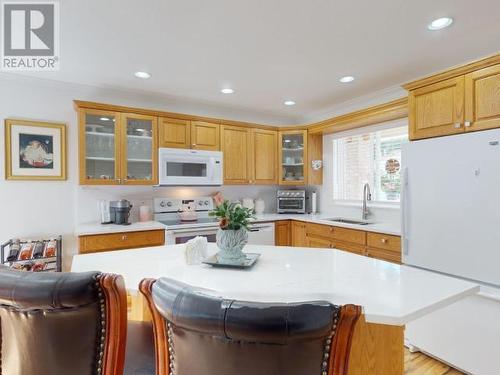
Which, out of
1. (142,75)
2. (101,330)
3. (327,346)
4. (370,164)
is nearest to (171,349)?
(101,330)

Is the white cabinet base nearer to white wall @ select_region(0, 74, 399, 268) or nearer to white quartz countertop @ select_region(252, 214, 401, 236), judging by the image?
white quartz countertop @ select_region(252, 214, 401, 236)

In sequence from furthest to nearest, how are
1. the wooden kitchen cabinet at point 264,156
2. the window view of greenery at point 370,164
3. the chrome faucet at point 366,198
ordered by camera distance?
the wooden kitchen cabinet at point 264,156, the chrome faucet at point 366,198, the window view of greenery at point 370,164

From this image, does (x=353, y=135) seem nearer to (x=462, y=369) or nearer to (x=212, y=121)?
(x=212, y=121)

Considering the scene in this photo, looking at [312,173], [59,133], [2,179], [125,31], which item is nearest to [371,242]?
[312,173]

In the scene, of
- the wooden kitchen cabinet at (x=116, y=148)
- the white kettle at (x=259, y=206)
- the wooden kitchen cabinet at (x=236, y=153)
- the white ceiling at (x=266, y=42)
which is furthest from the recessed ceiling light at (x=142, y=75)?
the white kettle at (x=259, y=206)

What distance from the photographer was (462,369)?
A: 1.97 m

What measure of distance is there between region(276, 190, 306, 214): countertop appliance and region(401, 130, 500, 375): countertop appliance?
6.25 feet

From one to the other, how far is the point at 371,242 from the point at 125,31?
111 inches

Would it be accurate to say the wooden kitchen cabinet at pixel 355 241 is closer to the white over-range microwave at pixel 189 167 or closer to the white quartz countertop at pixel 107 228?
the white over-range microwave at pixel 189 167

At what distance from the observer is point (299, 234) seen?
3.74m

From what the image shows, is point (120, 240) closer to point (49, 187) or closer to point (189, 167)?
point (49, 187)

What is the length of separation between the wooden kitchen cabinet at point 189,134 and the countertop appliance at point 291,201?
128 centimetres

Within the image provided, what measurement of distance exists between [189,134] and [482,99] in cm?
283

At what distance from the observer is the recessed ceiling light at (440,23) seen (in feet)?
6.13
